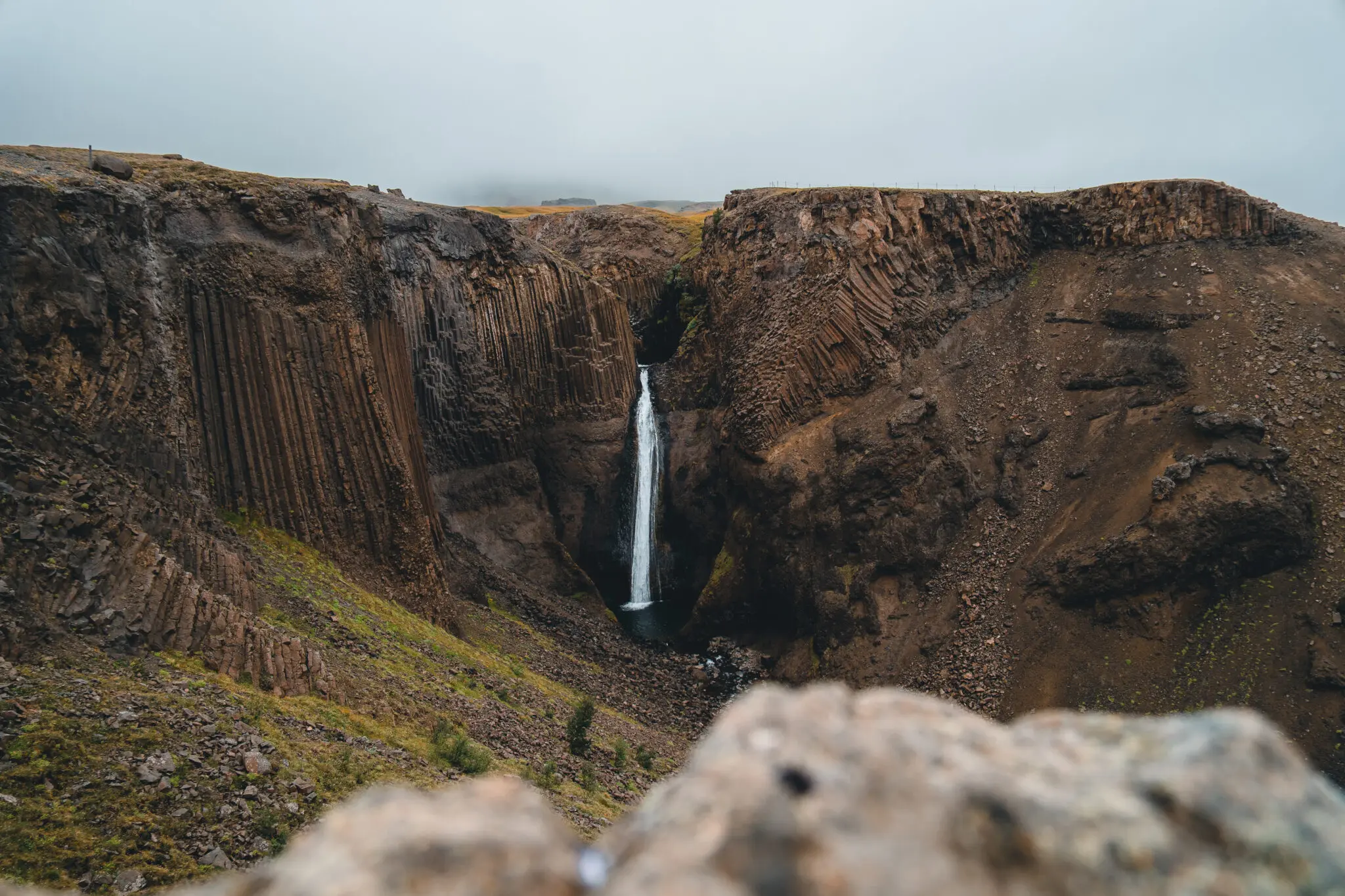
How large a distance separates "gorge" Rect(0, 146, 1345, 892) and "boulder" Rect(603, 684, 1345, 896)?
6991 mm

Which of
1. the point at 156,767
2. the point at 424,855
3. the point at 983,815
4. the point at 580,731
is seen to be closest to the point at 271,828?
the point at 156,767

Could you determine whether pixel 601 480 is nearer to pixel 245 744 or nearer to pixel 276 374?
pixel 276 374

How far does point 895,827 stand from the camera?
193 cm

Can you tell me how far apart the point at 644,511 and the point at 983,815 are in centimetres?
3345

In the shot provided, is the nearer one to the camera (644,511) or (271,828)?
(271,828)

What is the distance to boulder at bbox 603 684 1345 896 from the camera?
1.83 meters

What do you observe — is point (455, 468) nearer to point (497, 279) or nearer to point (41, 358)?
point (497, 279)

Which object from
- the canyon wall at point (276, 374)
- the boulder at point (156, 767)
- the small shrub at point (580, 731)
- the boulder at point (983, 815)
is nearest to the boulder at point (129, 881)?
the boulder at point (156, 767)

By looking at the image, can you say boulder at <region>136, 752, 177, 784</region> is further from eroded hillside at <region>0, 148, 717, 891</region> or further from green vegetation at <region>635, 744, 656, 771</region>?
green vegetation at <region>635, 744, 656, 771</region>

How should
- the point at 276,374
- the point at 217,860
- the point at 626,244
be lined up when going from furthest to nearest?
the point at 626,244 → the point at 276,374 → the point at 217,860

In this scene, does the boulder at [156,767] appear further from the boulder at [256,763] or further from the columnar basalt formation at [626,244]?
the columnar basalt formation at [626,244]

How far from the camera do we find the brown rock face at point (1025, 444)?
20.0m

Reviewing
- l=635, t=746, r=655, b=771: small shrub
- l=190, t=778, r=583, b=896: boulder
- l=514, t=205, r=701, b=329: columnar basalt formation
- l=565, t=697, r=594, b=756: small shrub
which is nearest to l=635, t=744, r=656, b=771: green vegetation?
l=635, t=746, r=655, b=771: small shrub

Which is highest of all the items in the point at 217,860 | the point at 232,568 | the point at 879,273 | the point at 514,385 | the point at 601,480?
the point at 879,273
